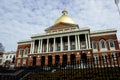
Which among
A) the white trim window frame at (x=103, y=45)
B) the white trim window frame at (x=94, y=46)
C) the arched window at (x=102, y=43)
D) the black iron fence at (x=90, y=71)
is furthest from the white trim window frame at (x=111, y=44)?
the black iron fence at (x=90, y=71)

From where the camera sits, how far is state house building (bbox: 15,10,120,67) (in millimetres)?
36244

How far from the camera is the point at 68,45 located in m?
38.0

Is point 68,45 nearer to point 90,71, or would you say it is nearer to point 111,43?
point 111,43

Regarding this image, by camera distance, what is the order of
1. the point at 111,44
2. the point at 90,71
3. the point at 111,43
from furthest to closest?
the point at 111,43
the point at 111,44
the point at 90,71

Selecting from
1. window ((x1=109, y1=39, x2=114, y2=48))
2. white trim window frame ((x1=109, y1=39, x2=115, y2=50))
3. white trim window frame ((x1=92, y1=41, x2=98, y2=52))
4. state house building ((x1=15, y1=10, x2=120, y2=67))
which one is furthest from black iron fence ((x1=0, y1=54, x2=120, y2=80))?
white trim window frame ((x1=92, y1=41, x2=98, y2=52))

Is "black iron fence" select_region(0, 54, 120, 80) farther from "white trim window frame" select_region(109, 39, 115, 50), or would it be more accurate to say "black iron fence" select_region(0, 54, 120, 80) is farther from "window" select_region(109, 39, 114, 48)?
"window" select_region(109, 39, 114, 48)

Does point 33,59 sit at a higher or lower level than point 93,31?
lower

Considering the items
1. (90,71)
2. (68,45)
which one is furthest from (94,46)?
(90,71)

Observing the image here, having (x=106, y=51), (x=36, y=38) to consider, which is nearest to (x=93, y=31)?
(x=106, y=51)

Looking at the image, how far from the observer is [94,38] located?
1521 inches

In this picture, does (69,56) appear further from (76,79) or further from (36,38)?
(76,79)

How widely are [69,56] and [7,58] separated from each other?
161ft

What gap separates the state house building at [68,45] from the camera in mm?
36244

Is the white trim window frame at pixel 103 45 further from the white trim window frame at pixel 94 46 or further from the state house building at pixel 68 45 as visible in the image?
the white trim window frame at pixel 94 46
